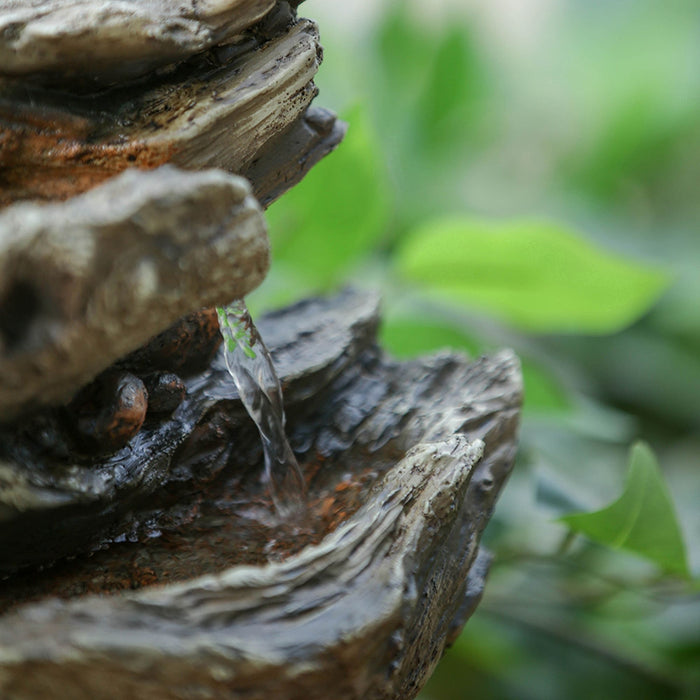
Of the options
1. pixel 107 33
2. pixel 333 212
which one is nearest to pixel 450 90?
pixel 333 212

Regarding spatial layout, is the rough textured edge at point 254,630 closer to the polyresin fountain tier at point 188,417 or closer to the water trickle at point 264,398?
the polyresin fountain tier at point 188,417

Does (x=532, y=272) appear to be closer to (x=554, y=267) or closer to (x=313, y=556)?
(x=554, y=267)

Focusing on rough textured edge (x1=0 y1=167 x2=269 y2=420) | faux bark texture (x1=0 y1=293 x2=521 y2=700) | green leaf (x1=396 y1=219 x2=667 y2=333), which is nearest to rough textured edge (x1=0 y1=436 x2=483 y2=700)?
faux bark texture (x1=0 y1=293 x2=521 y2=700)

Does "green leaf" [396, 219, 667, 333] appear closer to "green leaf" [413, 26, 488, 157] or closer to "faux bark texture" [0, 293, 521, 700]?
"faux bark texture" [0, 293, 521, 700]

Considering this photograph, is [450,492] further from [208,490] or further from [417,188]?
[417,188]

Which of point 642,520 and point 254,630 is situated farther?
point 642,520

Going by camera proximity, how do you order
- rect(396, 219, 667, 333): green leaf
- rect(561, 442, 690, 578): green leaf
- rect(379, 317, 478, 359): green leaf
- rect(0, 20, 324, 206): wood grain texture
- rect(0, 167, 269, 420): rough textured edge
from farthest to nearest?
rect(379, 317, 478, 359): green leaf
rect(396, 219, 667, 333): green leaf
rect(561, 442, 690, 578): green leaf
rect(0, 20, 324, 206): wood grain texture
rect(0, 167, 269, 420): rough textured edge
